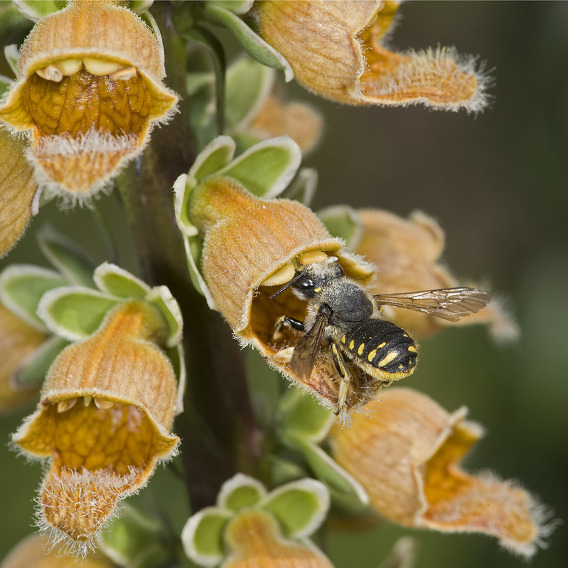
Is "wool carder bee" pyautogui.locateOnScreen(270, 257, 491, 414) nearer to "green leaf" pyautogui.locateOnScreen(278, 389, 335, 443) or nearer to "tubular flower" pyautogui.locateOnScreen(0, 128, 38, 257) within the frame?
"green leaf" pyautogui.locateOnScreen(278, 389, 335, 443)

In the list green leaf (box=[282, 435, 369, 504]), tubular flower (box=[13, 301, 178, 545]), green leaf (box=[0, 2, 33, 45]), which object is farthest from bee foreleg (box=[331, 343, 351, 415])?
green leaf (box=[0, 2, 33, 45])

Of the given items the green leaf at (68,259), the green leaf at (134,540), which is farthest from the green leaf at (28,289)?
the green leaf at (134,540)

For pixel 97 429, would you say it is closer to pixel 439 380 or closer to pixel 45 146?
pixel 45 146

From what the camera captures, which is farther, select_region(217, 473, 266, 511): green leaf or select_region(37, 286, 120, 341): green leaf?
select_region(217, 473, 266, 511): green leaf

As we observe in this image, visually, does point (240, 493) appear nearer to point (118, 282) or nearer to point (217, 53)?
point (118, 282)

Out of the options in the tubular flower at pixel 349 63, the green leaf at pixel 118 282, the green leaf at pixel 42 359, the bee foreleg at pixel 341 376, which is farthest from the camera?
the green leaf at pixel 42 359

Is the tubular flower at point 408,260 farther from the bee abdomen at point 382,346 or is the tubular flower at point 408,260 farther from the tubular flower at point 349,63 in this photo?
the tubular flower at point 349,63
